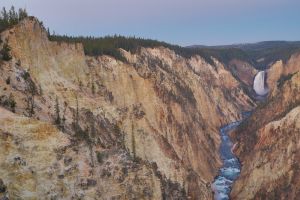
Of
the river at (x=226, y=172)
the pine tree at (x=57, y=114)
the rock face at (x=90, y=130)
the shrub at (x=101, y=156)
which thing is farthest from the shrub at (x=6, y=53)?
the river at (x=226, y=172)

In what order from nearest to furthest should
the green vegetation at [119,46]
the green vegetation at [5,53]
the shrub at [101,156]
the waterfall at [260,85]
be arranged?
the shrub at [101,156], the green vegetation at [5,53], the green vegetation at [119,46], the waterfall at [260,85]

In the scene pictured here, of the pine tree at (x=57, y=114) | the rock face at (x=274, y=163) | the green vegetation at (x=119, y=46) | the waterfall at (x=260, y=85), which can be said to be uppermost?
the green vegetation at (x=119, y=46)

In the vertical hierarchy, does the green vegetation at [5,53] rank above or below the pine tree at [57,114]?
above

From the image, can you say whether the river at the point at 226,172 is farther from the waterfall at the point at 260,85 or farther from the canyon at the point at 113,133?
the waterfall at the point at 260,85

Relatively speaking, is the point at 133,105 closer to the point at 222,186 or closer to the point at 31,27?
the point at 222,186

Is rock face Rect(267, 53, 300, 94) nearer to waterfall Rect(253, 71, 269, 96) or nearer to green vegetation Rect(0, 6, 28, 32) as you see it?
waterfall Rect(253, 71, 269, 96)

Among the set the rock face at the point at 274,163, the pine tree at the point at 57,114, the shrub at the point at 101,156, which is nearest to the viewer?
the shrub at the point at 101,156

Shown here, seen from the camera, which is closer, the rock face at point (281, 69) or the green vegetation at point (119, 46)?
the green vegetation at point (119, 46)

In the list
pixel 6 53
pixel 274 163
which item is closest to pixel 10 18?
pixel 6 53
